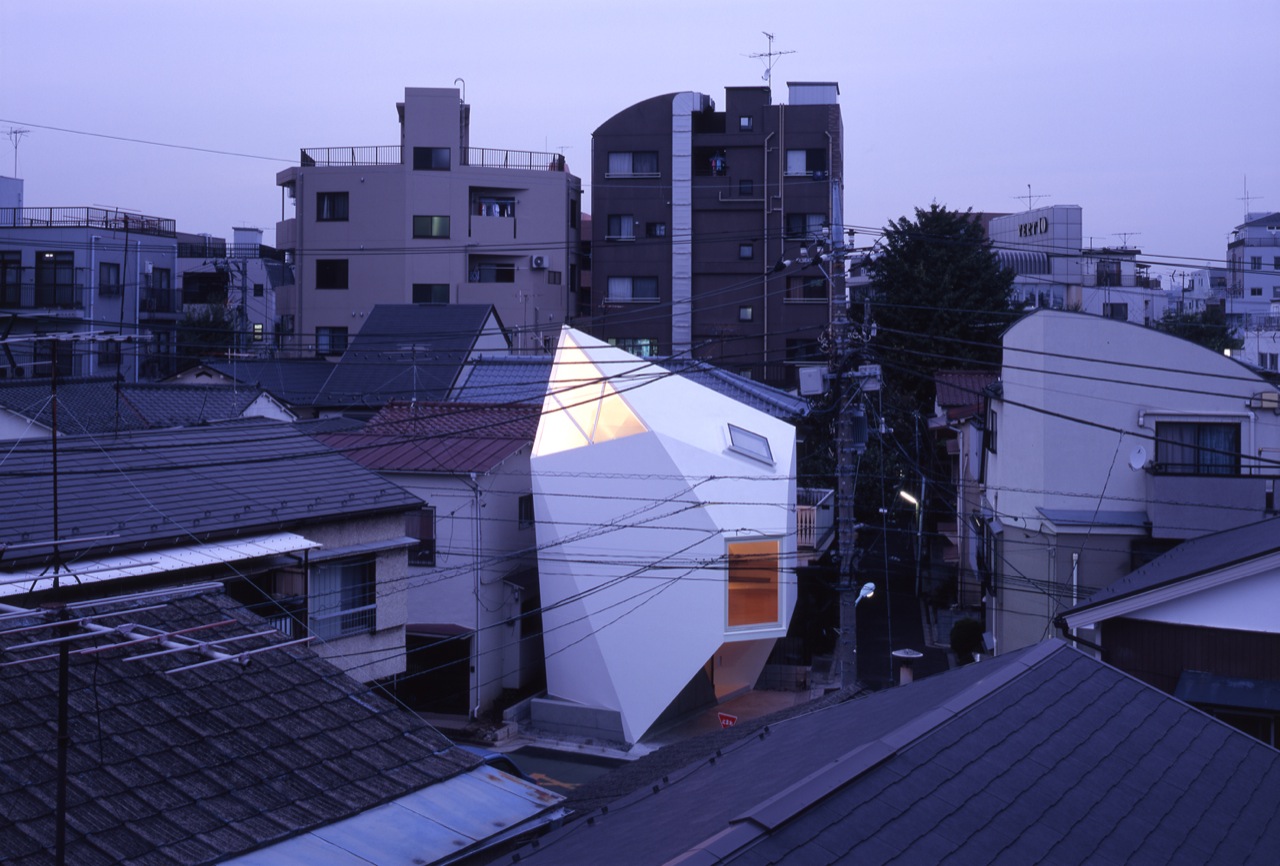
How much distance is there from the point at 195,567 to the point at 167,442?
3.13 meters

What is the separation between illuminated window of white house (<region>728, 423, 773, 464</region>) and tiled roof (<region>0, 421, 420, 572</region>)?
7773 mm

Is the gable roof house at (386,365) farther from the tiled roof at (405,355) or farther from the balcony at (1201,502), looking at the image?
the balcony at (1201,502)

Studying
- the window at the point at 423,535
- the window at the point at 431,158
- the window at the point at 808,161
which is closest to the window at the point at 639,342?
the window at the point at 808,161

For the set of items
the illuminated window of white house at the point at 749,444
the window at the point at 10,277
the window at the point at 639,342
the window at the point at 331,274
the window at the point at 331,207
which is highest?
the window at the point at 331,207

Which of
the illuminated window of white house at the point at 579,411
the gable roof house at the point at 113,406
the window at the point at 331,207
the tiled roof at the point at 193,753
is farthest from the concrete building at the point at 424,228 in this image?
the tiled roof at the point at 193,753

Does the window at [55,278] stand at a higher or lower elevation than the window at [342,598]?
higher

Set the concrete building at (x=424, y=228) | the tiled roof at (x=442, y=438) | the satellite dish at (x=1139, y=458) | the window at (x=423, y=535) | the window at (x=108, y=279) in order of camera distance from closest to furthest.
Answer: the satellite dish at (x=1139, y=458) < the window at (x=423, y=535) < the tiled roof at (x=442, y=438) < the window at (x=108, y=279) < the concrete building at (x=424, y=228)

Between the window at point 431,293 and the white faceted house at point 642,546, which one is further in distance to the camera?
the window at point 431,293

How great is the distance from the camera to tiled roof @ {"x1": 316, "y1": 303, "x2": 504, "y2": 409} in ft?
96.4

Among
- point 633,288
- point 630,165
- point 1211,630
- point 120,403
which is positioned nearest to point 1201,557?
point 1211,630

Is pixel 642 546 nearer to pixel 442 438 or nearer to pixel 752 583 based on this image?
pixel 752 583

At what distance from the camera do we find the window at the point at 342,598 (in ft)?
44.3

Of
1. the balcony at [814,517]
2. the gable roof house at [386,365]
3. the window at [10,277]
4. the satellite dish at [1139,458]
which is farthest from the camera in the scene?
the gable roof house at [386,365]

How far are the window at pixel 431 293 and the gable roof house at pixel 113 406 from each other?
1092cm
